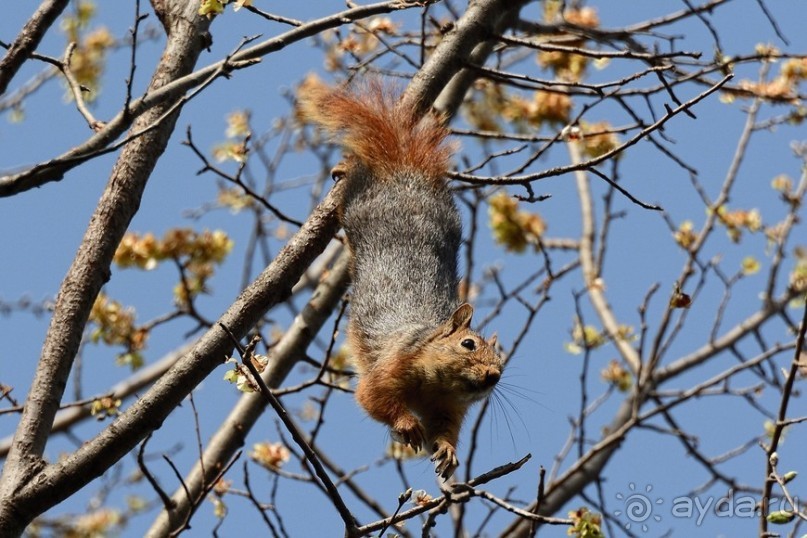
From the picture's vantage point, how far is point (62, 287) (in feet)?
13.4

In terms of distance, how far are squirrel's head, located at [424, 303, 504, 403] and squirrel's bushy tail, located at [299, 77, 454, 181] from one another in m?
0.95

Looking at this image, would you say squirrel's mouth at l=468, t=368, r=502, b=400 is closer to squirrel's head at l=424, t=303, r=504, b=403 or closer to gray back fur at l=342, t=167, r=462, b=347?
squirrel's head at l=424, t=303, r=504, b=403

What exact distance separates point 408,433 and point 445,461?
0.32 metres

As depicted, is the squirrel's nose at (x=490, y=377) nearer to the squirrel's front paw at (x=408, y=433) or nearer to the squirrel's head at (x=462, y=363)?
the squirrel's head at (x=462, y=363)

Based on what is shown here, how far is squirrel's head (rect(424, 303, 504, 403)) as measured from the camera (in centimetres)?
473

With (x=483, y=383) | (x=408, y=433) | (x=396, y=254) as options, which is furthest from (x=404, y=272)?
(x=408, y=433)

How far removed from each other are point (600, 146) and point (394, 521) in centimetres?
426

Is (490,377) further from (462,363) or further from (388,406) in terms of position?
(388,406)

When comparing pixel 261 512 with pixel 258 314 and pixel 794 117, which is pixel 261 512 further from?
pixel 794 117

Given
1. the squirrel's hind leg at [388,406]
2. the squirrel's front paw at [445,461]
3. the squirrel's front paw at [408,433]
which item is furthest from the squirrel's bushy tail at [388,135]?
the squirrel's front paw at [445,461]

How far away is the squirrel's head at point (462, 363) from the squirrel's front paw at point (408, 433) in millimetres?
292

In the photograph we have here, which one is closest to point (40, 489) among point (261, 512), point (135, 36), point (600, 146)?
point (261, 512)

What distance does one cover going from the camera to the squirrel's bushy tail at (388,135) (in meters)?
5.41

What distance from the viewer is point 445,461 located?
4.33m
